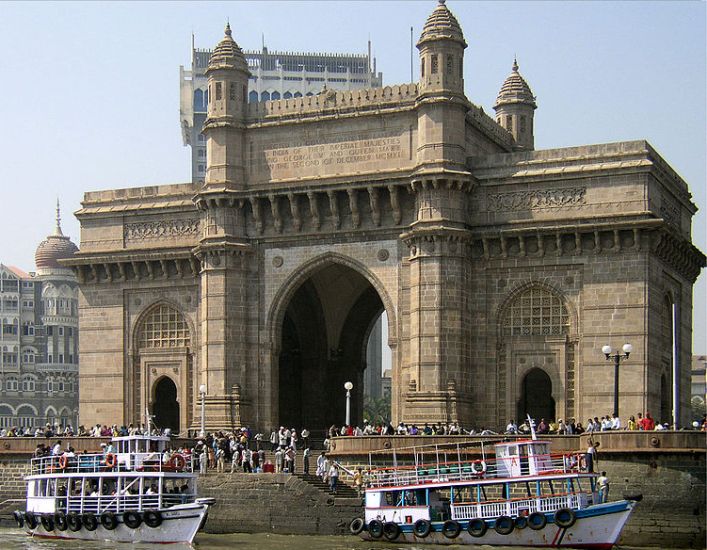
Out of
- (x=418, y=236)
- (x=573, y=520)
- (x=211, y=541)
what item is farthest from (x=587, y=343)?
(x=211, y=541)

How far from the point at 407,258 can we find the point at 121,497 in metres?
13.9

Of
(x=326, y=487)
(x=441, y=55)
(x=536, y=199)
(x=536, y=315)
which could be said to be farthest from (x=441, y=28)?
(x=326, y=487)

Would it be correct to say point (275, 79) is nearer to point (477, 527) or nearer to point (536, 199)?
point (536, 199)

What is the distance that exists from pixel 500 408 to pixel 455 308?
12.6ft

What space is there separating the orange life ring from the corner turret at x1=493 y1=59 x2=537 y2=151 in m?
23.9

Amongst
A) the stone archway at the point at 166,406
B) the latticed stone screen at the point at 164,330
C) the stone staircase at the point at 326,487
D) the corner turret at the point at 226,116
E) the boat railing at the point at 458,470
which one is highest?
the corner turret at the point at 226,116

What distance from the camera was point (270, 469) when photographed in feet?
155

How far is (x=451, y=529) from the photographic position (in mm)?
40812

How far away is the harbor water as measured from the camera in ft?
135

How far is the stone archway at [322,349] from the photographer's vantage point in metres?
60.0


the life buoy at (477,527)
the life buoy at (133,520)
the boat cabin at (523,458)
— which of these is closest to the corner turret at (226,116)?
the life buoy at (133,520)

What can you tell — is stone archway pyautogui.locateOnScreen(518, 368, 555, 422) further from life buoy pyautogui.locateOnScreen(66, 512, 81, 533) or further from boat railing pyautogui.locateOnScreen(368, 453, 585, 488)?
life buoy pyautogui.locateOnScreen(66, 512, 81, 533)

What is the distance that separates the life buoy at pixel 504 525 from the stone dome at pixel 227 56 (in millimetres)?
22283

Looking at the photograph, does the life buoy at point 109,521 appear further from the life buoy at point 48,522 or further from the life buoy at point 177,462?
the life buoy at point 177,462
